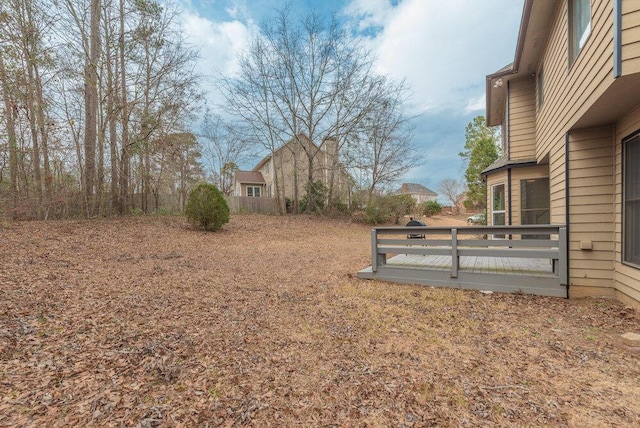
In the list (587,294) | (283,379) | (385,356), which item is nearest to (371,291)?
(385,356)

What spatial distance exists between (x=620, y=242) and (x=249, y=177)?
2579 centimetres

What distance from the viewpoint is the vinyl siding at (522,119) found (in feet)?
22.3

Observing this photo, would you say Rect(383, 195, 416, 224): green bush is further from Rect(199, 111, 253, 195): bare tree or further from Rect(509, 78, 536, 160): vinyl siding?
Rect(199, 111, 253, 195): bare tree

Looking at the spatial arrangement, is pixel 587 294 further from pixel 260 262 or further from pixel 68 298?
pixel 68 298

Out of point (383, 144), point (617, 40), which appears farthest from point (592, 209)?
point (383, 144)

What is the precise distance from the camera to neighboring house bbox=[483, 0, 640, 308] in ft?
9.09

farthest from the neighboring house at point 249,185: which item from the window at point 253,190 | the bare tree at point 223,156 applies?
the bare tree at point 223,156

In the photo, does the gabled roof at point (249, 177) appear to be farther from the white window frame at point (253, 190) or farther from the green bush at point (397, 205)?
the green bush at point (397, 205)

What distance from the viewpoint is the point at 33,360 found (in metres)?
2.19

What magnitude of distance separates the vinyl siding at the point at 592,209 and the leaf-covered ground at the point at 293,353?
1.12ft

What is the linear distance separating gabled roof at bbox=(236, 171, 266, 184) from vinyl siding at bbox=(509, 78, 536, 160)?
2198 cm

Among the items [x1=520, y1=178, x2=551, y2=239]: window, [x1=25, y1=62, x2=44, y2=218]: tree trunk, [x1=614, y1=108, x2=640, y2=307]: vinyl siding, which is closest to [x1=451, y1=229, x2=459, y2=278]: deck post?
[x1=614, y1=108, x2=640, y2=307]: vinyl siding

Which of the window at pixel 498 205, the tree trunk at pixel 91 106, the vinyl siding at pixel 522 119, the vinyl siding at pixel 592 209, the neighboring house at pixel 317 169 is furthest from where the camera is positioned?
the neighboring house at pixel 317 169

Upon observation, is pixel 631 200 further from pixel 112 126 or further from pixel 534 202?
pixel 112 126
